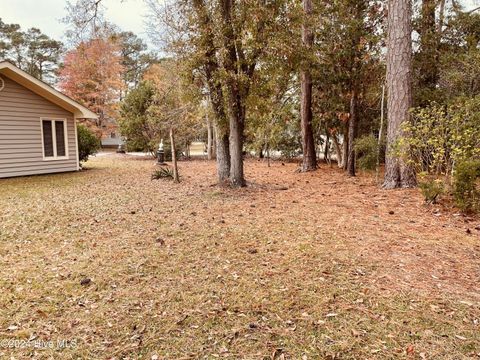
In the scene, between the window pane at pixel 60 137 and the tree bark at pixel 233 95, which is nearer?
the tree bark at pixel 233 95

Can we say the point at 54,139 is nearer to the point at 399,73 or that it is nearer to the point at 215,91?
the point at 215,91

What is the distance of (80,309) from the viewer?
8.07 ft

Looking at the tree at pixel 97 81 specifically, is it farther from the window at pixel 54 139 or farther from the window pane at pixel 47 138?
the window pane at pixel 47 138

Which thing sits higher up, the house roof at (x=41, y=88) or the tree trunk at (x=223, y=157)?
the house roof at (x=41, y=88)

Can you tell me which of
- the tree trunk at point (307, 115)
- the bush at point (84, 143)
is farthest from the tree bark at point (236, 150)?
the bush at point (84, 143)

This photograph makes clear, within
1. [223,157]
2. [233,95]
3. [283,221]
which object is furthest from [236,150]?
[283,221]

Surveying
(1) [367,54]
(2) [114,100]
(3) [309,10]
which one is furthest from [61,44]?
(1) [367,54]

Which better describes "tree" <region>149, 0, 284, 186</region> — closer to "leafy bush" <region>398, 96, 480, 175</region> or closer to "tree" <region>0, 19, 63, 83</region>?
"leafy bush" <region>398, 96, 480, 175</region>

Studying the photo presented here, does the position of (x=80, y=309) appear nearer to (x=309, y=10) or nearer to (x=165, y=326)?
(x=165, y=326)

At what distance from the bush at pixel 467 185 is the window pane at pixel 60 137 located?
37.9ft

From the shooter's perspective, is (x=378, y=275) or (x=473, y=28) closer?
(x=378, y=275)

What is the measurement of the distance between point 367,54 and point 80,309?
358 inches

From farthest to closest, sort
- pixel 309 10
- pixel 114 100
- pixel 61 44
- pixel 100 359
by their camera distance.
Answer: pixel 61 44, pixel 114 100, pixel 309 10, pixel 100 359

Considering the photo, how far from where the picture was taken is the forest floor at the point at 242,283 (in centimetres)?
205
